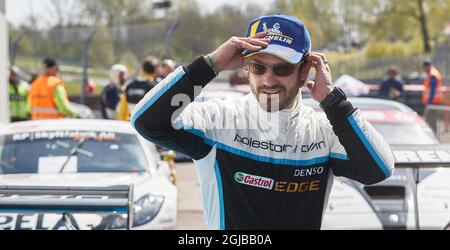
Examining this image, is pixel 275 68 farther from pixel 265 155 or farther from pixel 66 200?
pixel 66 200

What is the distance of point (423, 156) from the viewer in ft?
14.1

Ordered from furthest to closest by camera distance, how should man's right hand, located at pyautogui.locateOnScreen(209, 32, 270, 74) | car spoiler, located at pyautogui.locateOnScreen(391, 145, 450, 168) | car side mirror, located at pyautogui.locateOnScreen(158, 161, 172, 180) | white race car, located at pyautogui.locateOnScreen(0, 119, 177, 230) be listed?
car side mirror, located at pyautogui.locateOnScreen(158, 161, 172, 180) < white race car, located at pyautogui.locateOnScreen(0, 119, 177, 230) < car spoiler, located at pyautogui.locateOnScreen(391, 145, 450, 168) < man's right hand, located at pyautogui.locateOnScreen(209, 32, 270, 74)

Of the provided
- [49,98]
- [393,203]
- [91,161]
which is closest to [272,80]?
[393,203]

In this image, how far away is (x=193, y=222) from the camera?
899 cm

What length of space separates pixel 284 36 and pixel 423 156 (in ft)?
4.90

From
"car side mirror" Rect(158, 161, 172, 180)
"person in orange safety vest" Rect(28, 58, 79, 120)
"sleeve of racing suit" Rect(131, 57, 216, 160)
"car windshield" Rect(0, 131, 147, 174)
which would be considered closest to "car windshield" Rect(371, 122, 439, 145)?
"car side mirror" Rect(158, 161, 172, 180)

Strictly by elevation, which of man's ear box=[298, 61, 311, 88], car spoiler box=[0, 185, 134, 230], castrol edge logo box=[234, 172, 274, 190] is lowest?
car spoiler box=[0, 185, 134, 230]

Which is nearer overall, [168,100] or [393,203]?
[168,100]

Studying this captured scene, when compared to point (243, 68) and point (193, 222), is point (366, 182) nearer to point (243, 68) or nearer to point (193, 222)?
point (243, 68)

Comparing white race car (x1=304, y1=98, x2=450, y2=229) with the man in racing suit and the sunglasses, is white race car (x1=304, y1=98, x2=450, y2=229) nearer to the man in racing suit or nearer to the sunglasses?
the man in racing suit

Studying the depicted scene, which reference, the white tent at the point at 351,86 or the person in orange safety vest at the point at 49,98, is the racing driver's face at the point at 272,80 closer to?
the person in orange safety vest at the point at 49,98

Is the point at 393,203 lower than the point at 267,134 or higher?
lower

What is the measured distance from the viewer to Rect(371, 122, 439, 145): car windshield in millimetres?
8188
